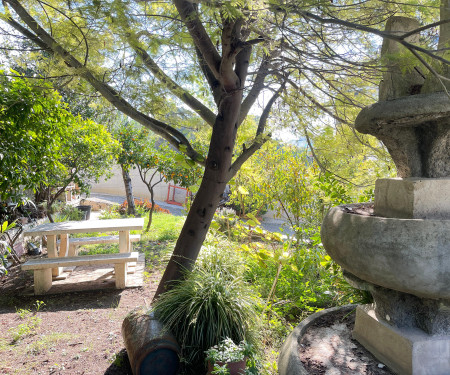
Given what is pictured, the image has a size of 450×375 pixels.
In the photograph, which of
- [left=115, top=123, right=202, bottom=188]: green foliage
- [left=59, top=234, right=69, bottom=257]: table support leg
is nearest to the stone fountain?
[left=59, top=234, right=69, bottom=257]: table support leg

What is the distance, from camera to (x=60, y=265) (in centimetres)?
451

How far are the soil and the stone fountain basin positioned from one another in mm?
624

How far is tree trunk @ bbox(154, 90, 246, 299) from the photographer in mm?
3129

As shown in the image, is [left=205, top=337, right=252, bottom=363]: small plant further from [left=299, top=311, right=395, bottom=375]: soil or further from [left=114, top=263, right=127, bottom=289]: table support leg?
[left=114, top=263, right=127, bottom=289]: table support leg

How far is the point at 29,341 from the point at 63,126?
2.77m

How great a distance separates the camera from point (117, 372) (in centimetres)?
276

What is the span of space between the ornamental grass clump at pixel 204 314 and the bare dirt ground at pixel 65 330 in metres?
0.56

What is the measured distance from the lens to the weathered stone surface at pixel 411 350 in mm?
1686

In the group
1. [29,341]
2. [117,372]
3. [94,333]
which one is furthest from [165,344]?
[29,341]

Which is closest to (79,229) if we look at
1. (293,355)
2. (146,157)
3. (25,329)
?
(25,329)

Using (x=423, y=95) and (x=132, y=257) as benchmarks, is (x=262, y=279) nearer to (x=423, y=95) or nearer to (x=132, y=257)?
(x=132, y=257)

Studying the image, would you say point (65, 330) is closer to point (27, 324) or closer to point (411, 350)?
point (27, 324)

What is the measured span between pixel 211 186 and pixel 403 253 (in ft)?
6.41

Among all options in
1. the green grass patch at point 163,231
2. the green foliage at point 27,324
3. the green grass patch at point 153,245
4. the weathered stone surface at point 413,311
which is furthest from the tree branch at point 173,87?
the green grass patch at point 163,231
